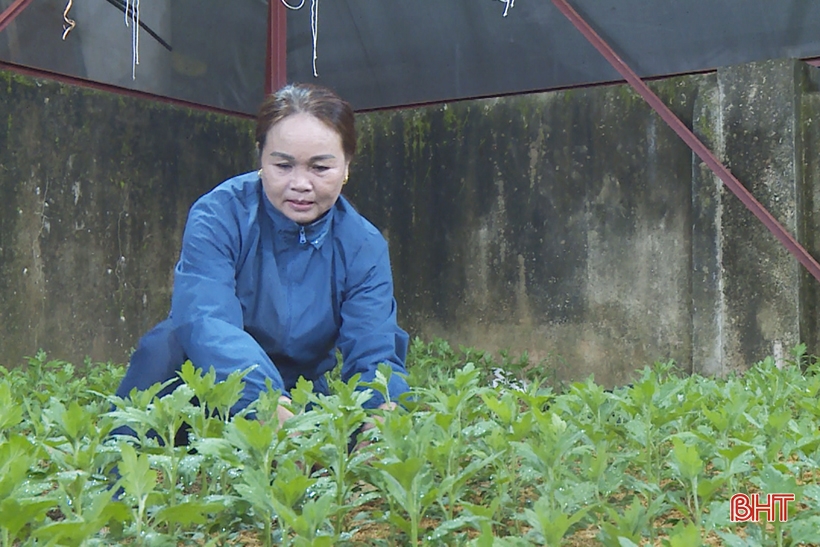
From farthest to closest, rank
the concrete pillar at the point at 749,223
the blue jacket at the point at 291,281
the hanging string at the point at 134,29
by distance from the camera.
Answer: the hanging string at the point at 134,29 < the concrete pillar at the point at 749,223 < the blue jacket at the point at 291,281

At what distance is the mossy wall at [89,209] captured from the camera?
5219 millimetres

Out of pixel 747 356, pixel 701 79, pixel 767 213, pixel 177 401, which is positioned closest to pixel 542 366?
pixel 747 356

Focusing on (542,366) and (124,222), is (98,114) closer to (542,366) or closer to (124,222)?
(124,222)

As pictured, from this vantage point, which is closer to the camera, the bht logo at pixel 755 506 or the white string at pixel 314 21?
the bht logo at pixel 755 506

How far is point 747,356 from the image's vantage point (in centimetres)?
503

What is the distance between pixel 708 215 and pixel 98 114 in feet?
13.7

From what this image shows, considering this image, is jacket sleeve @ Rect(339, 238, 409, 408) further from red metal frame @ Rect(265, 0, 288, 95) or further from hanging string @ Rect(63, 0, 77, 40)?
hanging string @ Rect(63, 0, 77, 40)

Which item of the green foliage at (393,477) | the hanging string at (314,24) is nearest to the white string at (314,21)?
the hanging string at (314,24)

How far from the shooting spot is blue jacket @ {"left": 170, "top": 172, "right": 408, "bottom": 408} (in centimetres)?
263

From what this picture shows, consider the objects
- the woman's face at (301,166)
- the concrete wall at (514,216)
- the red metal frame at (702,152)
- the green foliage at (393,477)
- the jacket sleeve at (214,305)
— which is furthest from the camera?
the concrete wall at (514,216)

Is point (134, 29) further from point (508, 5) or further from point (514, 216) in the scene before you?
point (514, 216)

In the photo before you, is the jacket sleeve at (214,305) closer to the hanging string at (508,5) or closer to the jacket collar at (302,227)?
the jacket collar at (302,227)

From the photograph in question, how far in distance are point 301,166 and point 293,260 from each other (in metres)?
0.34

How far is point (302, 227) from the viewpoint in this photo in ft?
9.32
